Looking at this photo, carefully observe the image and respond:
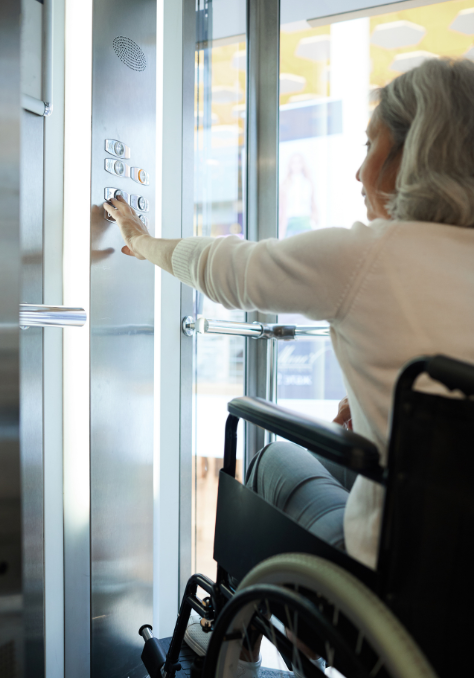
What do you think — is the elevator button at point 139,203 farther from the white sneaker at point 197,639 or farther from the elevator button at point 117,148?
the white sneaker at point 197,639

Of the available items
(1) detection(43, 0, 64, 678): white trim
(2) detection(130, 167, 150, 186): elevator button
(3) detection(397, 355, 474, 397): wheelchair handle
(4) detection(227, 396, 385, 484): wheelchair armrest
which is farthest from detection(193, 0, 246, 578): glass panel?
(3) detection(397, 355, 474, 397): wheelchair handle

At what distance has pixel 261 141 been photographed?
179cm

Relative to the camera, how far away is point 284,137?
1777mm

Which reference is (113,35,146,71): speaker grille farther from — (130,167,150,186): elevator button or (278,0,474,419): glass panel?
(278,0,474,419): glass panel

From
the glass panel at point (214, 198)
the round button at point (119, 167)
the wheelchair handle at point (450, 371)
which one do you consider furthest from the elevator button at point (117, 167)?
the wheelchair handle at point (450, 371)

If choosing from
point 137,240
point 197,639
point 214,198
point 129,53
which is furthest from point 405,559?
point 214,198

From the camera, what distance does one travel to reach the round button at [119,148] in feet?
3.87

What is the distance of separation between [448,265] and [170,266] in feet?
1.64

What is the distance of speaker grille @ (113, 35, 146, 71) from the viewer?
3.86ft

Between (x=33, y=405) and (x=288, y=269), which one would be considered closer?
(x=288, y=269)

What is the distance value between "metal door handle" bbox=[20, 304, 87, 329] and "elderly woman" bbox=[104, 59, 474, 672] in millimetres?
260

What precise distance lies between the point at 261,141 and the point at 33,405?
3.87ft

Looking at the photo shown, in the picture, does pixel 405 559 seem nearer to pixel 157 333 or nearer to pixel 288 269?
pixel 288 269

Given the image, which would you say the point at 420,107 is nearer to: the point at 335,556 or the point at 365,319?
the point at 365,319
